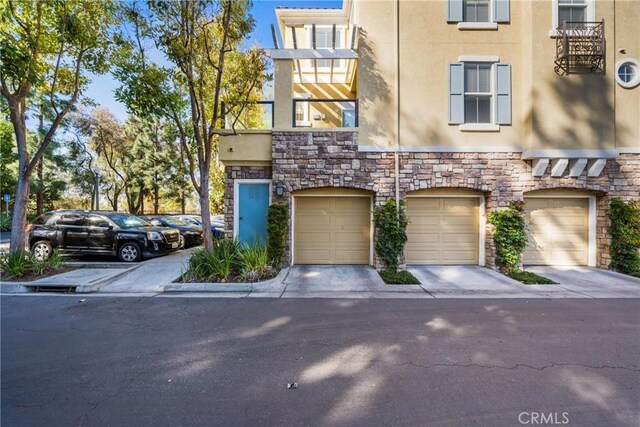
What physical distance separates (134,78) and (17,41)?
2594mm

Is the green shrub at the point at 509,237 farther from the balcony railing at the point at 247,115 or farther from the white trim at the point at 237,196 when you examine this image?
the balcony railing at the point at 247,115

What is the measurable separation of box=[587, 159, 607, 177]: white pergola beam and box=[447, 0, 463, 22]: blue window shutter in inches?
214

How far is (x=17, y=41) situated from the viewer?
6754mm

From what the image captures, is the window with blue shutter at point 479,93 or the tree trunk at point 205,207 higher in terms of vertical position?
the window with blue shutter at point 479,93

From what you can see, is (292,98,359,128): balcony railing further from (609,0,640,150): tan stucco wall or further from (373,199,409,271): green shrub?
(609,0,640,150): tan stucco wall

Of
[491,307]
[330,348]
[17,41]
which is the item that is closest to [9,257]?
[17,41]

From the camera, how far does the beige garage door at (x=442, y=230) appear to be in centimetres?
866

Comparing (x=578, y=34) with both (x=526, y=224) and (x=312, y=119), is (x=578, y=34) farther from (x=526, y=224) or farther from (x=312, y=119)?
(x=312, y=119)

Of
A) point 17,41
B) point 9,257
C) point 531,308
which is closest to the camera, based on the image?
point 531,308

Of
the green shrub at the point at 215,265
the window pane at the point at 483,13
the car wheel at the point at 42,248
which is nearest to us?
the green shrub at the point at 215,265

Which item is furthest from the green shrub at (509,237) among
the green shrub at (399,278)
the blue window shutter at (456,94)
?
the blue window shutter at (456,94)

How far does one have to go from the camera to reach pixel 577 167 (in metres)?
7.92

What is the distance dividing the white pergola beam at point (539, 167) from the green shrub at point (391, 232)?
373cm

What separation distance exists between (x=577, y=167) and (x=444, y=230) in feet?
12.5
